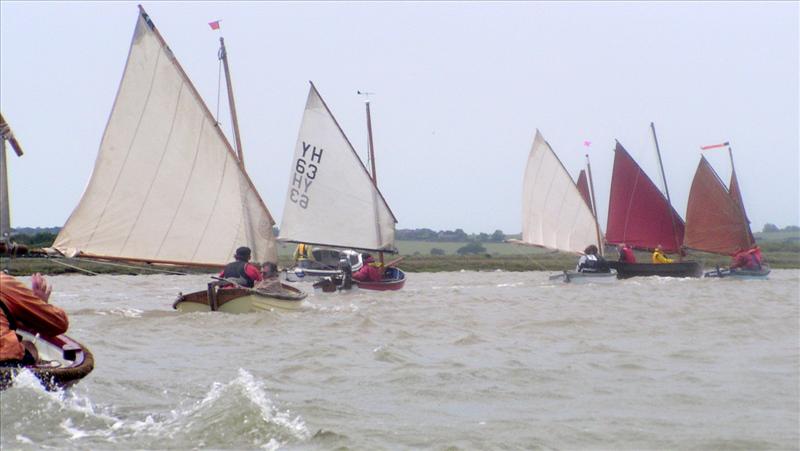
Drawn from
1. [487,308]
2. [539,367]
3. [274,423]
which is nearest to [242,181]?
[487,308]

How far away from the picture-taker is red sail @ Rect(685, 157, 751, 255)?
160 feet

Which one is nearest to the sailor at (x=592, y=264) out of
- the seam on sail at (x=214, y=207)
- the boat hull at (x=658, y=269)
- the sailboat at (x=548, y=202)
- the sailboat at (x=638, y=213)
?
the boat hull at (x=658, y=269)

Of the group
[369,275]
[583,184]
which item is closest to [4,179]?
[369,275]

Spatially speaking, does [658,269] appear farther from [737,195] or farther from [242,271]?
[242,271]

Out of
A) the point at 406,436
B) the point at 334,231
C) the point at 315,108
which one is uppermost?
the point at 315,108

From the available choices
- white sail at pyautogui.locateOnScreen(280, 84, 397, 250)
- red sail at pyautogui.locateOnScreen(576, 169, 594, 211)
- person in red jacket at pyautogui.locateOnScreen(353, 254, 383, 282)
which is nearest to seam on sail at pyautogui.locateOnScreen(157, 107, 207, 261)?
person in red jacket at pyautogui.locateOnScreen(353, 254, 383, 282)

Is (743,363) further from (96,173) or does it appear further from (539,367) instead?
(96,173)

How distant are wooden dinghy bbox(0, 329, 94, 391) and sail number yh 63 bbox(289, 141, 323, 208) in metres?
26.0

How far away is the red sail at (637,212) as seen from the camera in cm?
5025

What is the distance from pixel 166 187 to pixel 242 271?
240cm

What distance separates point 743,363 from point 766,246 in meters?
72.4

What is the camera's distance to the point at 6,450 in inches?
328

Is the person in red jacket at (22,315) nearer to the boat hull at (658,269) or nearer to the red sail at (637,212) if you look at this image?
the boat hull at (658,269)

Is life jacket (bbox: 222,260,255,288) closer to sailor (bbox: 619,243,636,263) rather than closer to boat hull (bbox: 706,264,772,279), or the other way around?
sailor (bbox: 619,243,636,263)
